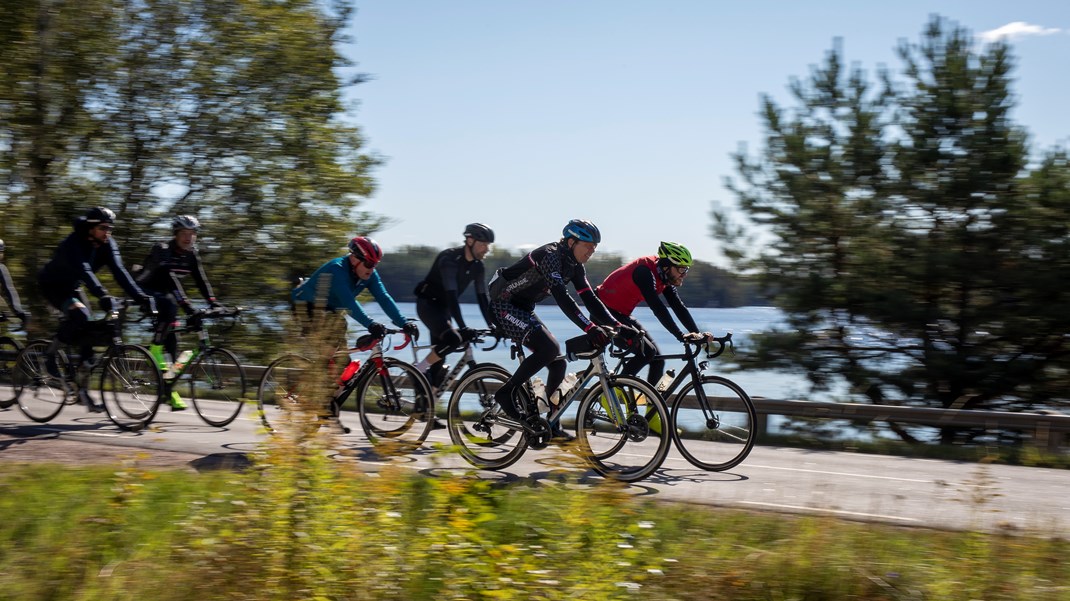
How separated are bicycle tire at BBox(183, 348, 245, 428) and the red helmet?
7.00ft

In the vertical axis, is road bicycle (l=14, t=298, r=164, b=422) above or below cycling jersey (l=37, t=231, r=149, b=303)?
below

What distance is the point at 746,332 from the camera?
63.7ft

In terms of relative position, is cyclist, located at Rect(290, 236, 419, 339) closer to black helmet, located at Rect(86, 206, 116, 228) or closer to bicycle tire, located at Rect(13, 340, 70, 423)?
black helmet, located at Rect(86, 206, 116, 228)

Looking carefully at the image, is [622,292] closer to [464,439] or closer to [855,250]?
[464,439]

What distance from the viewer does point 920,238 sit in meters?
18.7

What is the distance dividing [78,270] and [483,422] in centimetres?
459

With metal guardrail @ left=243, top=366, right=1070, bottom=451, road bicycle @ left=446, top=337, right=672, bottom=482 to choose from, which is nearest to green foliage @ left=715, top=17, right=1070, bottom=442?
metal guardrail @ left=243, top=366, right=1070, bottom=451

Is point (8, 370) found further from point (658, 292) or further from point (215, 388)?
point (658, 292)

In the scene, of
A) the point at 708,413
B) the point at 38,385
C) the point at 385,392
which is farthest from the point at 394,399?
the point at 38,385

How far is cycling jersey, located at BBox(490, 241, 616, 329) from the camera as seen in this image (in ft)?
27.1

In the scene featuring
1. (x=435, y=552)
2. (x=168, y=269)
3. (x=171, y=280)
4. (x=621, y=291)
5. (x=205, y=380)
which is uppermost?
(x=621, y=291)

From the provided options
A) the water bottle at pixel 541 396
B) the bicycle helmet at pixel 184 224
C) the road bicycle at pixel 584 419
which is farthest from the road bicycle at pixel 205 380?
the water bottle at pixel 541 396

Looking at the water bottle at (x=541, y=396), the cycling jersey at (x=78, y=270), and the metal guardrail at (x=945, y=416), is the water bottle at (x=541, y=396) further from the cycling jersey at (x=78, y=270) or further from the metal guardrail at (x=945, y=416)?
the cycling jersey at (x=78, y=270)

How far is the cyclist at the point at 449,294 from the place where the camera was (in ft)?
33.0
